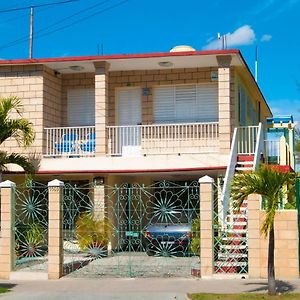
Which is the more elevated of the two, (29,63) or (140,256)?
(29,63)

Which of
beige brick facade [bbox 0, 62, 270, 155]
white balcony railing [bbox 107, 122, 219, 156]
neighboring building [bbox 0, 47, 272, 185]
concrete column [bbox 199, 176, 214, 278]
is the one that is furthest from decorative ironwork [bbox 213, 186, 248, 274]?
white balcony railing [bbox 107, 122, 219, 156]

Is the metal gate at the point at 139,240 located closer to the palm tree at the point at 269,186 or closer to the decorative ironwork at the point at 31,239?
the decorative ironwork at the point at 31,239

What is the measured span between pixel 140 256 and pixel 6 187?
170 inches

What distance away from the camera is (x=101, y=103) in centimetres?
2030

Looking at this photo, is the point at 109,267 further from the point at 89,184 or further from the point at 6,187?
the point at 89,184

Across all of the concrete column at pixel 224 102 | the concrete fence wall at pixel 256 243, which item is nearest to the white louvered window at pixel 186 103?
the concrete column at pixel 224 102

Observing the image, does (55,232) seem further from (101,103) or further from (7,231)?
(101,103)

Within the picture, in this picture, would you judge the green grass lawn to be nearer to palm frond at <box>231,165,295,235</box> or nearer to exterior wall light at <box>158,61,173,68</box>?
palm frond at <box>231,165,295,235</box>

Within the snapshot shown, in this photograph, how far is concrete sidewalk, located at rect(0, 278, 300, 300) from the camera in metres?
12.4

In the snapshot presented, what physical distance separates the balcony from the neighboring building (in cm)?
3

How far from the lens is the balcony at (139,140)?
20.5 m

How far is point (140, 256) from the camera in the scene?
680 inches

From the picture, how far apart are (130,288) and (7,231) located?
3.67m

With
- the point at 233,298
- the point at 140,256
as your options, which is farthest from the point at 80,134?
the point at 233,298
